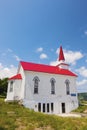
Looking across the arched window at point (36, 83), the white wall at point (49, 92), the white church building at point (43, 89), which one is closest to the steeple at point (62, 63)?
the white church building at point (43, 89)

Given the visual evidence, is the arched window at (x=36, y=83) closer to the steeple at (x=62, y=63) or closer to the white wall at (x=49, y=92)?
the white wall at (x=49, y=92)

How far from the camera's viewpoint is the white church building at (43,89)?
26.4 m

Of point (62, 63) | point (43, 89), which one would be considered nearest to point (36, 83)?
point (43, 89)

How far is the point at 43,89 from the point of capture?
91.5 ft

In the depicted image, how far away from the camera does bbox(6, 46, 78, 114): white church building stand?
86.5 ft

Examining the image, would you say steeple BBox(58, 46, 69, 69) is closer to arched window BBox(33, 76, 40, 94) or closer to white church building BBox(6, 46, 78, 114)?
white church building BBox(6, 46, 78, 114)

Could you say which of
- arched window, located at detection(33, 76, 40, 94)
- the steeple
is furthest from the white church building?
the steeple

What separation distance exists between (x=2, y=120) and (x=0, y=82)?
34.6m

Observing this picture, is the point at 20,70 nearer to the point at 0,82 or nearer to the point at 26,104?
the point at 26,104

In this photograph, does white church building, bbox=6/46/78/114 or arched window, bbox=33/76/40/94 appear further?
arched window, bbox=33/76/40/94

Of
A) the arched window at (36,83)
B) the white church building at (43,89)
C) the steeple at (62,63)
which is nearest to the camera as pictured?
the white church building at (43,89)

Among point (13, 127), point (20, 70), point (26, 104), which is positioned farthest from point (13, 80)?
point (13, 127)

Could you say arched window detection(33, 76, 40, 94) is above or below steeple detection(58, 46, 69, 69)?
below

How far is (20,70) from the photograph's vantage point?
29594 millimetres
